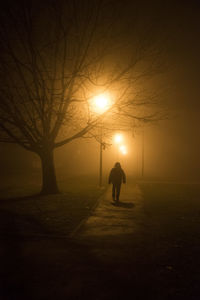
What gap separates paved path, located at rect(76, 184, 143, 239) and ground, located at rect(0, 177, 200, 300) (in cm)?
3

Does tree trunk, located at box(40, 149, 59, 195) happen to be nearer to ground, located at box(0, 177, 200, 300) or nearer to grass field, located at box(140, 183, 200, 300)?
grass field, located at box(140, 183, 200, 300)

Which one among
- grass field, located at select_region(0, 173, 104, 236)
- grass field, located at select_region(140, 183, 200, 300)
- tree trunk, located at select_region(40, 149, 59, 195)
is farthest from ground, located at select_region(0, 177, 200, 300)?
tree trunk, located at select_region(40, 149, 59, 195)

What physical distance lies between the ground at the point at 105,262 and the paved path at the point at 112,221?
0.09 feet

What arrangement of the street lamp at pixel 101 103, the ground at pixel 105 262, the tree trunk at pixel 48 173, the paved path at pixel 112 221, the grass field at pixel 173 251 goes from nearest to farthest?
the ground at pixel 105 262
the grass field at pixel 173 251
the paved path at pixel 112 221
the street lamp at pixel 101 103
the tree trunk at pixel 48 173

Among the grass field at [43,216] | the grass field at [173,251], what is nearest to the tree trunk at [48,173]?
the grass field at [43,216]

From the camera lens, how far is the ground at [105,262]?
3898mm

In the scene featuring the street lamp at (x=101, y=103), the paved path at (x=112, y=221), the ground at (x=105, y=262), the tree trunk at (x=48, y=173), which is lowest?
the ground at (x=105, y=262)

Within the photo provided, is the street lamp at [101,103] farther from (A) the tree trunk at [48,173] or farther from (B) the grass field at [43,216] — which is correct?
(B) the grass field at [43,216]

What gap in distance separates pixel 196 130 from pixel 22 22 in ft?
207

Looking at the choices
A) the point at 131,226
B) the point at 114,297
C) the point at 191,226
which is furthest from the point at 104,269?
the point at 191,226

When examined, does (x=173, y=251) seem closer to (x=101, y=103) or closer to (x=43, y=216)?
(x=43, y=216)

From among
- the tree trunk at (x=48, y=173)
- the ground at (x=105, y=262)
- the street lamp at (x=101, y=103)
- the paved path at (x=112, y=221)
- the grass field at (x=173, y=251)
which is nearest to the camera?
the ground at (x=105, y=262)

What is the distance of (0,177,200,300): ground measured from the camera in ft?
12.8

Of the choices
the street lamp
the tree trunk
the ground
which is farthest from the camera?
the tree trunk
